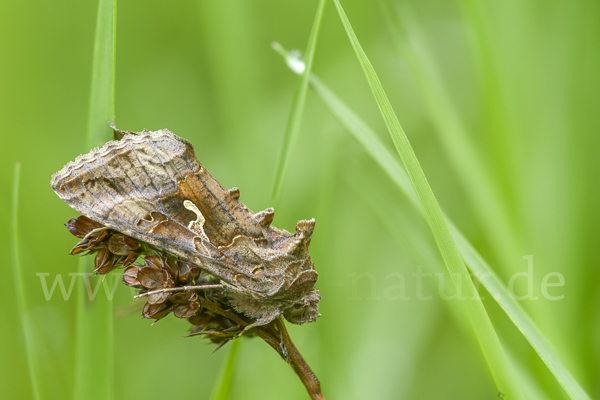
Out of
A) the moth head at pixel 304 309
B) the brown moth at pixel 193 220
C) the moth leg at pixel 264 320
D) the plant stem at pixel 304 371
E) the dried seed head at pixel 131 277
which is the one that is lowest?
the plant stem at pixel 304 371

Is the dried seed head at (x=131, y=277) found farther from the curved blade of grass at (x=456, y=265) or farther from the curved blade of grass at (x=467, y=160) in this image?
the curved blade of grass at (x=467, y=160)

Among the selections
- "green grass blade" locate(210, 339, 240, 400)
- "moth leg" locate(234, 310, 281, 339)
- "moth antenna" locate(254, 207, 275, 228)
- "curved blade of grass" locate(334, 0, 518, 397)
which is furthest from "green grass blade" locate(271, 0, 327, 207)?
"green grass blade" locate(210, 339, 240, 400)

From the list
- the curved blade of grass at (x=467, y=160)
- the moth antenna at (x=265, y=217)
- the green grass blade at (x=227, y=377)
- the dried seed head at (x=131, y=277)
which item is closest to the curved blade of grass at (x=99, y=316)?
the dried seed head at (x=131, y=277)

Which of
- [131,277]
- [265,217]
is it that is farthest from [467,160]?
[131,277]

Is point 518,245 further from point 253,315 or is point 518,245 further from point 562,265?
point 253,315

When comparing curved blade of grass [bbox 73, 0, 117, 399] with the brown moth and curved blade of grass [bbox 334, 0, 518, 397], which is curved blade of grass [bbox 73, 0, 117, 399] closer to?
the brown moth
